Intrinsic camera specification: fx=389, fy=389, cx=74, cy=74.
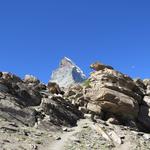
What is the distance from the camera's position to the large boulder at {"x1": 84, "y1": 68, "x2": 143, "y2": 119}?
67875 mm

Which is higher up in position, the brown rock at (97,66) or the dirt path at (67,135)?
the brown rock at (97,66)

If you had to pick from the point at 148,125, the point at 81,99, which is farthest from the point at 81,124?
the point at 148,125

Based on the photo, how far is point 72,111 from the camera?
61.8 metres

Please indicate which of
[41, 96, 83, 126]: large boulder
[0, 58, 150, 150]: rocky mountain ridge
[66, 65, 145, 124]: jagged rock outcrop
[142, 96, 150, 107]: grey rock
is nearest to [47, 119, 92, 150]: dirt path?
[0, 58, 150, 150]: rocky mountain ridge

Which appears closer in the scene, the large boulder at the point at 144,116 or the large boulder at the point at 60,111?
the large boulder at the point at 60,111

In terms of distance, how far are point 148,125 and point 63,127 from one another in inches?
924

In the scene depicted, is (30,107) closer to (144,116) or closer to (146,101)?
(144,116)

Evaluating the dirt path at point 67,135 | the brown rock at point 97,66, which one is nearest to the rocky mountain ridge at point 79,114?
the dirt path at point 67,135

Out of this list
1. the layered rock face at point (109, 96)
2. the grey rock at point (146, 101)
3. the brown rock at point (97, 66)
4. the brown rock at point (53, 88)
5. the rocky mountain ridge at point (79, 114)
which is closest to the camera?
the rocky mountain ridge at point (79, 114)

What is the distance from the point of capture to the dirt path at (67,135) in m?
43.3

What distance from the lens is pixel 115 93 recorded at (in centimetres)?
6938

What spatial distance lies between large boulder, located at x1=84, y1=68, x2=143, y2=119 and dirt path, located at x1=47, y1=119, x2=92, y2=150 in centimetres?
1001

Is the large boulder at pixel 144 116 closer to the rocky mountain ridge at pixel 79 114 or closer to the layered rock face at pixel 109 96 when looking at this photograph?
the rocky mountain ridge at pixel 79 114

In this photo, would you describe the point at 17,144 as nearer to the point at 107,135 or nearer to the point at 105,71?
the point at 107,135
